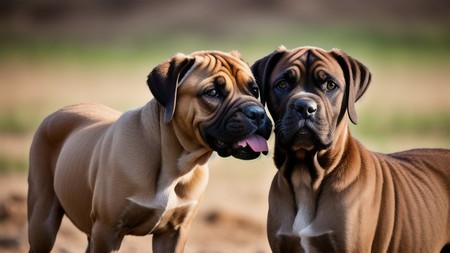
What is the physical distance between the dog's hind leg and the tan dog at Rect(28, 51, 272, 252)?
2.32 ft

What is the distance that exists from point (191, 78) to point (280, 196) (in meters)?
1.09

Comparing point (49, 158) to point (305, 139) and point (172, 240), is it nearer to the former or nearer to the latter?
point (172, 240)

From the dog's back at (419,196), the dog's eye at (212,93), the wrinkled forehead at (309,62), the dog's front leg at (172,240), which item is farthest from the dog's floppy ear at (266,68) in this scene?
the dog's front leg at (172,240)

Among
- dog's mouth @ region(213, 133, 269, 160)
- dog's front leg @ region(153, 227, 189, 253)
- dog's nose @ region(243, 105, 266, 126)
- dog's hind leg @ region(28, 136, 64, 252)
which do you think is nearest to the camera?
dog's nose @ region(243, 105, 266, 126)

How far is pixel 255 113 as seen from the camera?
711 centimetres

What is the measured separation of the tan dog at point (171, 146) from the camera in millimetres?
7246

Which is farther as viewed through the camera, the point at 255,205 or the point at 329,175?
the point at 255,205

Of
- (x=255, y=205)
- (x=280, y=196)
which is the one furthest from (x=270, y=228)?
(x=255, y=205)

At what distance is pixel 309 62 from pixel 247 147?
2.45 feet

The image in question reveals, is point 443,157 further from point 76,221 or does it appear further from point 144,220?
point 76,221

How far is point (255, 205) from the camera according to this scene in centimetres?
1451

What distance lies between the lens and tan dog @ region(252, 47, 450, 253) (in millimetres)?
6887

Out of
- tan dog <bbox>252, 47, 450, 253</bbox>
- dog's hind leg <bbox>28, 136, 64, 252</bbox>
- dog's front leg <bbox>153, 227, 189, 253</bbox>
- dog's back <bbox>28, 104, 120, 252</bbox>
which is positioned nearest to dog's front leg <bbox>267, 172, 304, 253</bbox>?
tan dog <bbox>252, 47, 450, 253</bbox>

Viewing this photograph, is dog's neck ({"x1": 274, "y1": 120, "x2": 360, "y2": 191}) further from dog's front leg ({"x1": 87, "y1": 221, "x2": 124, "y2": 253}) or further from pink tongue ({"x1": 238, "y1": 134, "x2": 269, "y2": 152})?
dog's front leg ({"x1": 87, "y1": 221, "x2": 124, "y2": 253})
